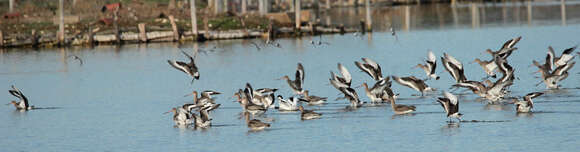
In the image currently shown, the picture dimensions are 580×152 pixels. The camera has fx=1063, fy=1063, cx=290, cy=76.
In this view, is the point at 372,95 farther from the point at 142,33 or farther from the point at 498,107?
the point at 142,33

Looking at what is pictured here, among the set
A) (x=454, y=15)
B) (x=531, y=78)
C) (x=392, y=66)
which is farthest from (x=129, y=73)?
(x=454, y=15)

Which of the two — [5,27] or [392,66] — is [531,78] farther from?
[5,27]

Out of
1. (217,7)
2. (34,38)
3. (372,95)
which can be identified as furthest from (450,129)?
(217,7)

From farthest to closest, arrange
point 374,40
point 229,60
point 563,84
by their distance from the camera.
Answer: point 374,40
point 229,60
point 563,84

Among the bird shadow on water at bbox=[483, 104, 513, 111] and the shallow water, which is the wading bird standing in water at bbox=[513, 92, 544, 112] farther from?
the bird shadow on water at bbox=[483, 104, 513, 111]

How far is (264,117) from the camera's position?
853 inches

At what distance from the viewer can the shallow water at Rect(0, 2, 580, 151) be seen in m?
18.1

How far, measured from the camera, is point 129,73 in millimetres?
35781

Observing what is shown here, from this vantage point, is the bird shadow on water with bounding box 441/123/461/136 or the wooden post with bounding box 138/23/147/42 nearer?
the bird shadow on water with bounding box 441/123/461/136

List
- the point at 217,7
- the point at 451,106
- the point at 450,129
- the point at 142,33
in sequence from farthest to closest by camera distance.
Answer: the point at 217,7, the point at 142,33, the point at 451,106, the point at 450,129

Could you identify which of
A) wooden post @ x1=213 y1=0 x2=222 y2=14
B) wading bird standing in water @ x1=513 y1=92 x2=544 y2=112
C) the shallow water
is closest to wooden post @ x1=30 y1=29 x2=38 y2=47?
the shallow water

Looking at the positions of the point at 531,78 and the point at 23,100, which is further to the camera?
the point at 531,78

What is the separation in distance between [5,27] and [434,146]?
132ft

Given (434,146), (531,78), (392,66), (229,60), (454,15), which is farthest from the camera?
(454,15)
